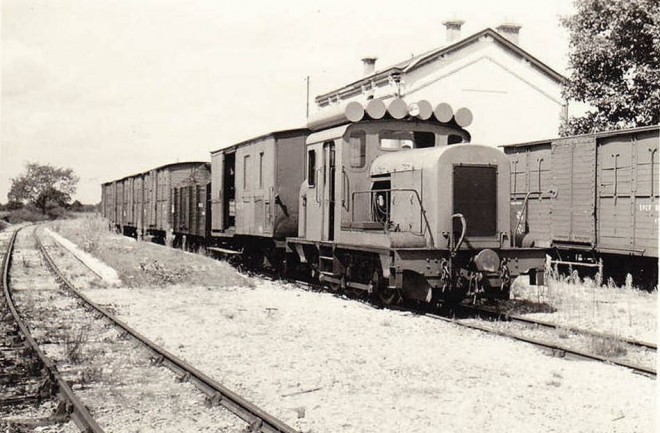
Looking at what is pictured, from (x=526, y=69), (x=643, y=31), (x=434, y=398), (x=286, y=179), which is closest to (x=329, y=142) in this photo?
(x=286, y=179)

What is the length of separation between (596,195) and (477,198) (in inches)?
210

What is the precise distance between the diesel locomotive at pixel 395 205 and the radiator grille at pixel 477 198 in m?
0.01

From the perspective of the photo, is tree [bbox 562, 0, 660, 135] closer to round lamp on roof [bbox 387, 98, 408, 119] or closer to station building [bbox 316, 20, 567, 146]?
round lamp on roof [bbox 387, 98, 408, 119]

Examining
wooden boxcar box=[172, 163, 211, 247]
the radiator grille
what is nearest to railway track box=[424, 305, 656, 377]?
the radiator grille

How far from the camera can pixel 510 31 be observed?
106 feet

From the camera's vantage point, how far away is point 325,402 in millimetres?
5574

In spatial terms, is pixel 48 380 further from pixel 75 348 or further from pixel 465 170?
pixel 465 170

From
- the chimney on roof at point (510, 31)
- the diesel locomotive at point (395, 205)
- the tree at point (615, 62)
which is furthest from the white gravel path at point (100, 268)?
the chimney on roof at point (510, 31)

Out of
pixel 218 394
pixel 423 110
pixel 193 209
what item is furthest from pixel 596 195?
pixel 193 209

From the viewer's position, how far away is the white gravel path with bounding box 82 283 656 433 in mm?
5184

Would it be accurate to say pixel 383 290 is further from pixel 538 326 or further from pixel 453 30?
pixel 453 30

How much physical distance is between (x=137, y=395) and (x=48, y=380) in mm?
807

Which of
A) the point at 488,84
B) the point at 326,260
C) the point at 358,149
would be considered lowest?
the point at 326,260

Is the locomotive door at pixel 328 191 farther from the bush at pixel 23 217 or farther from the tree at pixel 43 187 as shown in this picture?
the tree at pixel 43 187
